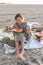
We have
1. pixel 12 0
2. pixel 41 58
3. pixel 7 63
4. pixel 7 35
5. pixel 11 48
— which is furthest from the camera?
pixel 12 0

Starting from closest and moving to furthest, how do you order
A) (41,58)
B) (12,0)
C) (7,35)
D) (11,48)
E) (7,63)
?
1. (7,63)
2. (41,58)
3. (11,48)
4. (7,35)
5. (12,0)

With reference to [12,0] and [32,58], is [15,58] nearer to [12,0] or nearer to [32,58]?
[32,58]

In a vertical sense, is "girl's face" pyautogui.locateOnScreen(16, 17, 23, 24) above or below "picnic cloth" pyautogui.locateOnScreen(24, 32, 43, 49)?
above

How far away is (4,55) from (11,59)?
196mm

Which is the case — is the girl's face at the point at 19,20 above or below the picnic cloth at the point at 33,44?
above

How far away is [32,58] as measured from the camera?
3.61 metres

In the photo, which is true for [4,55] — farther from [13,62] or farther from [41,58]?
[41,58]

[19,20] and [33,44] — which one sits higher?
[19,20]

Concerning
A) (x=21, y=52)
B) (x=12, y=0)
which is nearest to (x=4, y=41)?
(x=21, y=52)

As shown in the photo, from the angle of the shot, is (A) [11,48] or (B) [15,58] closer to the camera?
(B) [15,58]

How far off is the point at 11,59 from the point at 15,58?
0.21 feet

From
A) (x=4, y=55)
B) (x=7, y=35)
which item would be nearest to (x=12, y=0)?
(x=7, y=35)

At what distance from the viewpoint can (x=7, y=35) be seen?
451 centimetres

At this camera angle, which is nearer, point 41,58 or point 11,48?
point 41,58
